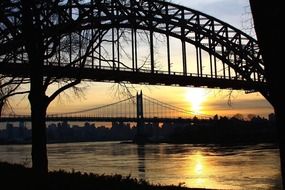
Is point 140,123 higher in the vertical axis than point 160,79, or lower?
lower

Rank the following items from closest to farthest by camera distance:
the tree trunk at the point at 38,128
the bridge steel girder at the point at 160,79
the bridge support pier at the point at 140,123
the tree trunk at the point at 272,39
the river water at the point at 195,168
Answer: the tree trunk at the point at 272,39
the tree trunk at the point at 38,128
the river water at the point at 195,168
the bridge steel girder at the point at 160,79
the bridge support pier at the point at 140,123

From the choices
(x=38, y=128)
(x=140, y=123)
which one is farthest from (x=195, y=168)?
(x=140, y=123)

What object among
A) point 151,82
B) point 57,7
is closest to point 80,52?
point 57,7

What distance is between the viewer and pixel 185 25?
52625mm

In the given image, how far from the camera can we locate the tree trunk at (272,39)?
337 cm

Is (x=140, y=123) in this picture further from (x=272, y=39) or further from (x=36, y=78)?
(x=272, y=39)

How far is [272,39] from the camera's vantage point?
3.44 m

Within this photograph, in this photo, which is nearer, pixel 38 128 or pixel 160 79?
pixel 38 128

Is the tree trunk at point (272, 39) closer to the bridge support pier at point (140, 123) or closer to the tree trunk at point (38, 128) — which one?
the tree trunk at point (38, 128)

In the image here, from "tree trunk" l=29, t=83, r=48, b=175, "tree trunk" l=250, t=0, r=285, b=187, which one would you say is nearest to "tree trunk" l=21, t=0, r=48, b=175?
"tree trunk" l=29, t=83, r=48, b=175

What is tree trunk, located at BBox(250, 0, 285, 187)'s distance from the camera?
3369mm

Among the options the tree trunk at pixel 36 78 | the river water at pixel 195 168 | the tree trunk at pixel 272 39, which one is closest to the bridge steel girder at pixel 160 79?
the river water at pixel 195 168

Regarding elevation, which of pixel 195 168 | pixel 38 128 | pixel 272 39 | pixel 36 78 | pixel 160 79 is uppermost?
pixel 160 79

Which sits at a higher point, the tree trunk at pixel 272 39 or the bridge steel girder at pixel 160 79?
the bridge steel girder at pixel 160 79
